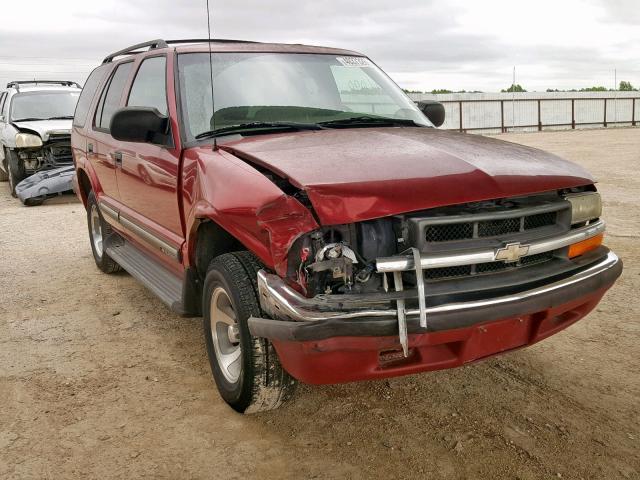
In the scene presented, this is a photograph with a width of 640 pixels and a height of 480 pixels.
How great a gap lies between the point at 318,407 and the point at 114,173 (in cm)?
274

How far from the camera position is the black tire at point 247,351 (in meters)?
2.96

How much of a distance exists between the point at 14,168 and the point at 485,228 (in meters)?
11.6

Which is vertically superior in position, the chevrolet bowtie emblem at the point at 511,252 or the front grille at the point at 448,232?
the front grille at the point at 448,232

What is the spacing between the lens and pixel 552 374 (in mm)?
3682

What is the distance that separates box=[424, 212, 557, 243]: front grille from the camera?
8.68 feet

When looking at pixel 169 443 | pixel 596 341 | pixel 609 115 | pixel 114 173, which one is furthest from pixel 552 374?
pixel 609 115

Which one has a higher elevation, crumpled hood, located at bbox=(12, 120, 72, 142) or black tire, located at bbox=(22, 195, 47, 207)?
crumpled hood, located at bbox=(12, 120, 72, 142)

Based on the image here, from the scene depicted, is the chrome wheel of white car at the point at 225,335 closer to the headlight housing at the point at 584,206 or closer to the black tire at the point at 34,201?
the headlight housing at the point at 584,206

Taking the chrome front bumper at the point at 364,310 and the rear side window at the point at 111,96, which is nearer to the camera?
the chrome front bumper at the point at 364,310

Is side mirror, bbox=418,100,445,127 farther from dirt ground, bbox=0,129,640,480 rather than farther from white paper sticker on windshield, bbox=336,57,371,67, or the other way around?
dirt ground, bbox=0,129,640,480

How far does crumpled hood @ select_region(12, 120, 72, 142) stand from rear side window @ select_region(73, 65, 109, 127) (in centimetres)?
591

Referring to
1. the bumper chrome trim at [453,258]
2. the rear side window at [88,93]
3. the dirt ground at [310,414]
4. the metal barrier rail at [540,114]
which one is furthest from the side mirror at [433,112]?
the metal barrier rail at [540,114]

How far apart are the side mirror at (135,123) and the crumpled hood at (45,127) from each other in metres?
9.04

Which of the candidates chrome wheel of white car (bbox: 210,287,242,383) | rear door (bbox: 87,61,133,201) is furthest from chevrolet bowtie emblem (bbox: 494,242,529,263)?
rear door (bbox: 87,61,133,201)
